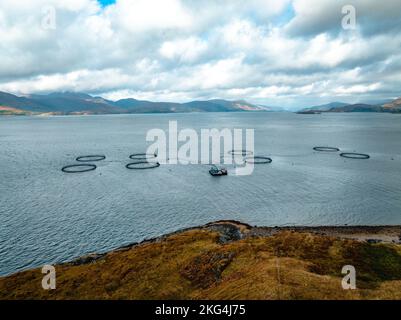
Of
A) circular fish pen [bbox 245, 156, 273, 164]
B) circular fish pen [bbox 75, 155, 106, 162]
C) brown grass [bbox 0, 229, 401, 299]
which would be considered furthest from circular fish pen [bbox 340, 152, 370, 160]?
circular fish pen [bbox 75, 155, 106, 162]

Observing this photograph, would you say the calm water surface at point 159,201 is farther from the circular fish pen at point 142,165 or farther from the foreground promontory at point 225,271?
the foreground promontory at point 225,271

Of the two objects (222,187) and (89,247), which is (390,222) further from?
(89,247)

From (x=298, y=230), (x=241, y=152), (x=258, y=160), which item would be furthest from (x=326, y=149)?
(x=298, y=230)

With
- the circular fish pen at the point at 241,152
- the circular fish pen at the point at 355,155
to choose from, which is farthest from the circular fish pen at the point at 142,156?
the circular fish pen at the point at 355,155

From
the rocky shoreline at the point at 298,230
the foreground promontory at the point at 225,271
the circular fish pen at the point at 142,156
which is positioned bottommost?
the rocky shoreline at the point at 298,230

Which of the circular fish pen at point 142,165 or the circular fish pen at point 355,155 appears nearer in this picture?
the circular fish pen at point 142,165

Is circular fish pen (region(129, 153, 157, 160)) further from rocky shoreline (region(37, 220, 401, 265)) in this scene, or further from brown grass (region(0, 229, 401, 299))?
brown grass (region(0, 229, 401, 299))
